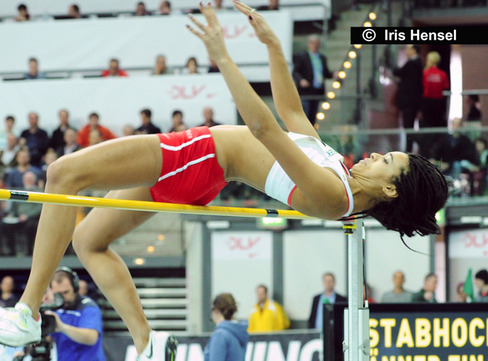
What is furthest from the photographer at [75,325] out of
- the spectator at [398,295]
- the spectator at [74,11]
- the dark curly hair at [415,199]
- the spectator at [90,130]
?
the spectator at [74,11]

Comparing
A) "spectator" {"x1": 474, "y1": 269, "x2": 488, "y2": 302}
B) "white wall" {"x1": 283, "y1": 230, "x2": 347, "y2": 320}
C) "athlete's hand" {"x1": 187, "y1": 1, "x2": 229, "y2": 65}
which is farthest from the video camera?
"white wall" {"x1": 283, "y1": 230, "x2": 347, "y2": 320}

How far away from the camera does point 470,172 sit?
1088cm

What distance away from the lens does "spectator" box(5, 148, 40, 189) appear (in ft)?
37.5

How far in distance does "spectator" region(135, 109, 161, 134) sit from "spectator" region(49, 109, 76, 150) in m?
1.11

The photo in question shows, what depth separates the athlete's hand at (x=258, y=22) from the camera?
3.63m

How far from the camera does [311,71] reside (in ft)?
39.9

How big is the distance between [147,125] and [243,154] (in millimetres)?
8634

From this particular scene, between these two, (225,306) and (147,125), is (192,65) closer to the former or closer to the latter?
(147,125)

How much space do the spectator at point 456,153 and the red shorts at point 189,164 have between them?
7.11m

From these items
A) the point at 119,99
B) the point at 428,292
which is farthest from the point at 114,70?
the point at 428,292

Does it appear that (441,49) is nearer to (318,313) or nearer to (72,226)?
(318,313)

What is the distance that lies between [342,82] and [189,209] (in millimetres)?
8145

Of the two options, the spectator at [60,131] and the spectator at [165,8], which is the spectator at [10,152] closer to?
the spectator at [60,131]

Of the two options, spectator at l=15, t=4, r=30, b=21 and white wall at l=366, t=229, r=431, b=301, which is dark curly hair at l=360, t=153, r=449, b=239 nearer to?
white wall at l=366, t=229, r=431, b=301
